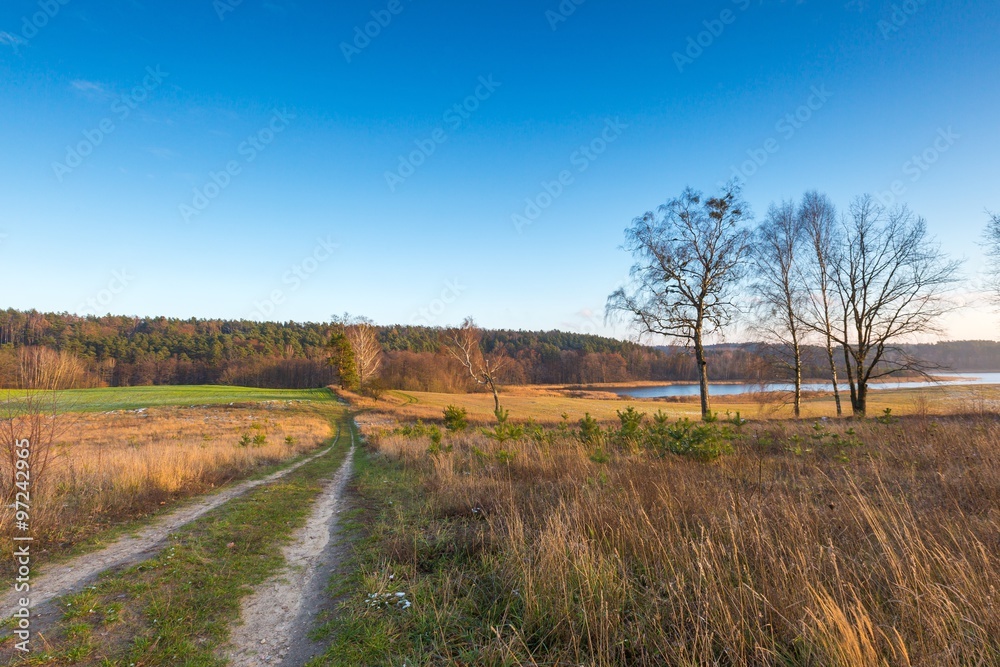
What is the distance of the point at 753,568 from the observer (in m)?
3.06

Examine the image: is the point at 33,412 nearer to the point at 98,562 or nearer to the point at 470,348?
the point at 98,562


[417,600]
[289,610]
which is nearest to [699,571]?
[417,600]

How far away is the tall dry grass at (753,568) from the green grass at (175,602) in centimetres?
185

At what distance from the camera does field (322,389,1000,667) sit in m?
2.32

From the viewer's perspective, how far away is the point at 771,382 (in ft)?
64.4

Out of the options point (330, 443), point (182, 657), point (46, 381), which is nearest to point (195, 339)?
point (330, 443)

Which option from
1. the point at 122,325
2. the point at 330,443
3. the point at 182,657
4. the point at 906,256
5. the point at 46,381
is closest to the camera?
the point at 182,657

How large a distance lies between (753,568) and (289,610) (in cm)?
422

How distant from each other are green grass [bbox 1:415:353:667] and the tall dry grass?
1849 mm

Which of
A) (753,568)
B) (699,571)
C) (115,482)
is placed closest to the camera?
(699,571)

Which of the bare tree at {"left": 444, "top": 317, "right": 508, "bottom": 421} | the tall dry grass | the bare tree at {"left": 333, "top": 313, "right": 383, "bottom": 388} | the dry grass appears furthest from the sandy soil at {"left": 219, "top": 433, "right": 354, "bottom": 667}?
the bare tree at {"left": 333, "top": 313, "right": 383, "bottom": 388}

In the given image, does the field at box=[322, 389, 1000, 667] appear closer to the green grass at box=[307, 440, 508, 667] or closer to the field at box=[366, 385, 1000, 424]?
the green grass at box=[307, 440, 508, 667]

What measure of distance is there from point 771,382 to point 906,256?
732 centimetres

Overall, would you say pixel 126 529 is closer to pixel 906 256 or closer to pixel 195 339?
pixel 906 256
